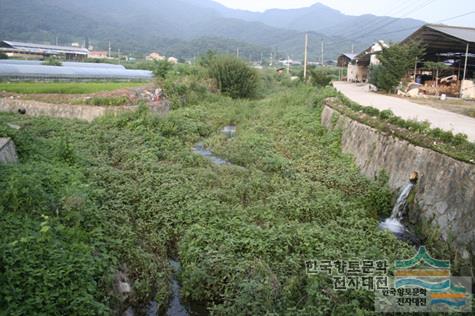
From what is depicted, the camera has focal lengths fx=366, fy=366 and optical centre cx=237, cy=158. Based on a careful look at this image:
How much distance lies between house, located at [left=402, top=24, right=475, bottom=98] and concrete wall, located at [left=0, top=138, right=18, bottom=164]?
22008mm

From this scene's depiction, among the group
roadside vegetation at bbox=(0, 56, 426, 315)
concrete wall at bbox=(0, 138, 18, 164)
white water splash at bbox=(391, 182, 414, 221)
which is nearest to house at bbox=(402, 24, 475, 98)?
roadside vegetation at bbox=(0, 56, 426, 315)

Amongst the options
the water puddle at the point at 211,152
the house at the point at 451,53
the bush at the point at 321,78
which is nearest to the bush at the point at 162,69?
the water puddle at the point at 211,152

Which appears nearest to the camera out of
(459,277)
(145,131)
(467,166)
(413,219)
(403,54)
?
(459,277)

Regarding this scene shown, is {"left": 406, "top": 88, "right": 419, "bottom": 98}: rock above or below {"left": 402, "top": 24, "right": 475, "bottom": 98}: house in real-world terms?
below

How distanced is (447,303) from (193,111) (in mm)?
17257

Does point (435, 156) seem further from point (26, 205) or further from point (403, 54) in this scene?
point (403, 54)

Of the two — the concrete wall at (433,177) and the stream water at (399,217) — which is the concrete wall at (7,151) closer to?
the stream water at (399,217)

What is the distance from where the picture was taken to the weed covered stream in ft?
17.0

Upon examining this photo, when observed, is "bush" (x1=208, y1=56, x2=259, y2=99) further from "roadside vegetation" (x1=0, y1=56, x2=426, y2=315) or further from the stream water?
the stream water

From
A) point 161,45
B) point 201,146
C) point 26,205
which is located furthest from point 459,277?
point 161,45

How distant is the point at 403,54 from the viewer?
2281 cm

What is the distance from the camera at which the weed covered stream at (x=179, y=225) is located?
17.0 feet

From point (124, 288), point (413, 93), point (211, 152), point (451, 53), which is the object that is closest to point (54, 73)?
point (211, 152)

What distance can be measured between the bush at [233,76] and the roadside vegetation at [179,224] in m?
15.2
